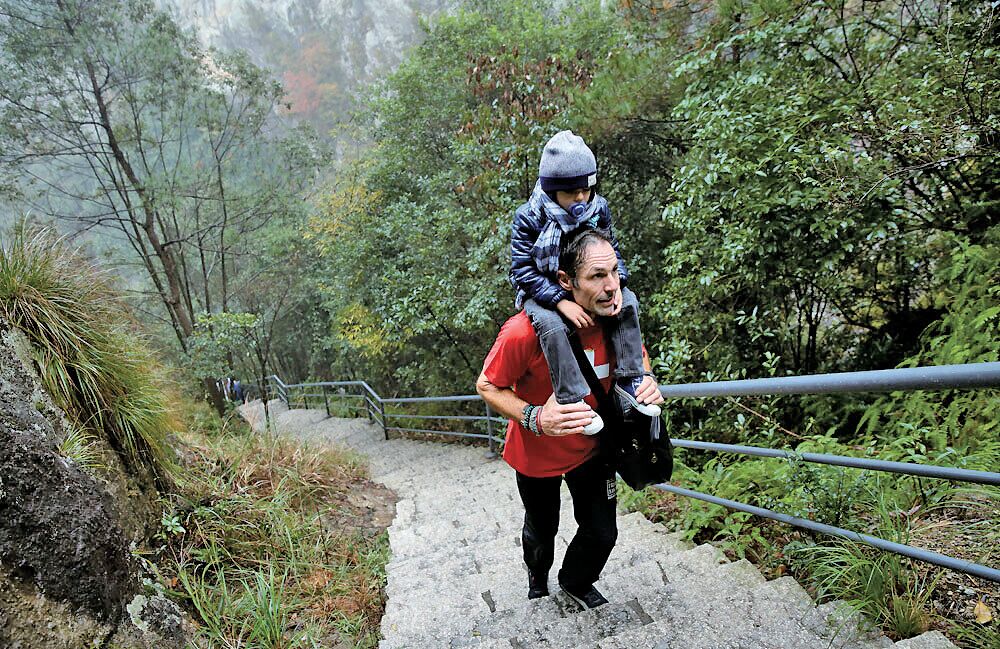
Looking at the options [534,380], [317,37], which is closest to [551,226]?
[534,380]

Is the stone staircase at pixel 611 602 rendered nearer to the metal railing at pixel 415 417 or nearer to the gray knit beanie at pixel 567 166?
the gray knit beanie at pixel 567 166

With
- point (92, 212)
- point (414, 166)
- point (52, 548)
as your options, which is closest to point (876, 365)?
point (52, 548)

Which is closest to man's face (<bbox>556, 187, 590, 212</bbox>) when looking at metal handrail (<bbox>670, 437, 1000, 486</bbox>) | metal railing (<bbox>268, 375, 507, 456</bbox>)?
metal handrail (<bbox>670, 437, 1000, 486</bbox>)

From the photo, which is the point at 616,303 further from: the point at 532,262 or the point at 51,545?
the point at 51,545

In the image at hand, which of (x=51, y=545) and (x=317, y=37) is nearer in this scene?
(x=51, y=545)

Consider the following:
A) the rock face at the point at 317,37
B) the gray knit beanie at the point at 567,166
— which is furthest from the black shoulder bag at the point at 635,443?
the rock face at the point at 317,37

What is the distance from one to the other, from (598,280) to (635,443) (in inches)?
23.3

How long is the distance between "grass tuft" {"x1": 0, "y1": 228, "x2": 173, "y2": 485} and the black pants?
2.10 meters

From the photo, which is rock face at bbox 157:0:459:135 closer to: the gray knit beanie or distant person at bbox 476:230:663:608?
the gray knit beanie

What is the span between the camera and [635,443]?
1780mm

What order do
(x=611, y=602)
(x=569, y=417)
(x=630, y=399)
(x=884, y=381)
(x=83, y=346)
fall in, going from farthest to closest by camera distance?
1. (x=83, y=346)
2. (x=611, y=602)
3. (x=630, y=399)
4. (x=569, y=417)
5. (x=884, y=381)

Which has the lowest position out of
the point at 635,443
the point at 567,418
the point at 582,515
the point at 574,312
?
the point at 582,515

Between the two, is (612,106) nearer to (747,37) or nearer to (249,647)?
(747,37)

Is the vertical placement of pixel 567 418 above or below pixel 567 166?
below
